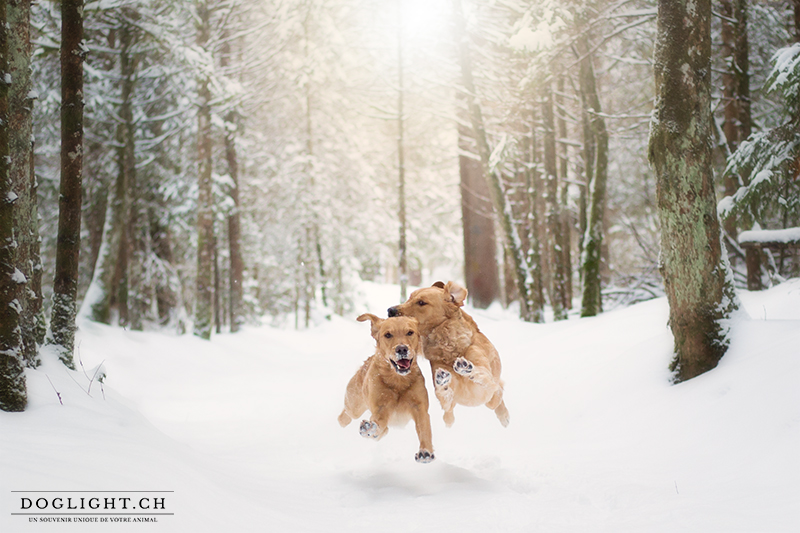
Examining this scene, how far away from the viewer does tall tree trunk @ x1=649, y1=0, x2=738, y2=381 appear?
601 cm

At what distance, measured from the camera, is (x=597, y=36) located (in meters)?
11.6

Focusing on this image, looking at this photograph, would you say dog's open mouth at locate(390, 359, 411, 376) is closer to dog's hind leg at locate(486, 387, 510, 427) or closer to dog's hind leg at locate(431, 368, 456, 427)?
dog's hind leg at locate(431, 368, 456, 427)

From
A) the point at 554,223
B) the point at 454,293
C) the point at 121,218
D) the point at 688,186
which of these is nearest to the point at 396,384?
the point at 454,293

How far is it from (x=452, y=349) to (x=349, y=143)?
72.5ft

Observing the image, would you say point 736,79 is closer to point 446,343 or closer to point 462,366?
point 446,343

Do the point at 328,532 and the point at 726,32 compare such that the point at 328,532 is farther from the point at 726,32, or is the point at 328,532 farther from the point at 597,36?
the point at 726,32

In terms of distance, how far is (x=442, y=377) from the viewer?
439 centimetres

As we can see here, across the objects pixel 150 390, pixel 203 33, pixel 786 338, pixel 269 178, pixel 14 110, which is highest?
pixel 203 33

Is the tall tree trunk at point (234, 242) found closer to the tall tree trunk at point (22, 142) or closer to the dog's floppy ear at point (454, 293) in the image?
the tall tree trunk at point (22, 142)

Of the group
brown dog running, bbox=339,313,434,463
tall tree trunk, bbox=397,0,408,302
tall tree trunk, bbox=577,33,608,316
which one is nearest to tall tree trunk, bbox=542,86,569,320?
tall tree trunk, bbox=577,33,608,316

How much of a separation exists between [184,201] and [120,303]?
4149 mm

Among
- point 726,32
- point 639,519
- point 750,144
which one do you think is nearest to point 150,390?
point 639,519

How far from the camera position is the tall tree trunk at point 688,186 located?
6008 mm

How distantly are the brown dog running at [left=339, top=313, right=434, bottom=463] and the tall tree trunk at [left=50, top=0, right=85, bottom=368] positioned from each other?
3365mm
